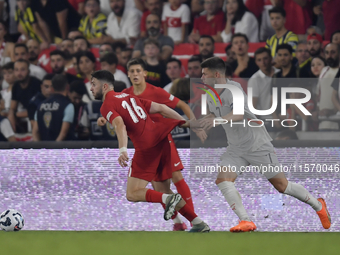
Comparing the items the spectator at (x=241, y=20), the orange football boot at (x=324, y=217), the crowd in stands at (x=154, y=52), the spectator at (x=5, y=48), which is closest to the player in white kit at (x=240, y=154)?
the orange football boot at (x=324, y=217)

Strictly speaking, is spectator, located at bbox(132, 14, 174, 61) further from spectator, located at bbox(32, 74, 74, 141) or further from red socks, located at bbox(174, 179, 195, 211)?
red socks, located at bbox(174, 179, 195, 211)

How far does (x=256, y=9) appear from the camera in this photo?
763cm

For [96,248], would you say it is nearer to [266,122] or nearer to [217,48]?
[266,122]

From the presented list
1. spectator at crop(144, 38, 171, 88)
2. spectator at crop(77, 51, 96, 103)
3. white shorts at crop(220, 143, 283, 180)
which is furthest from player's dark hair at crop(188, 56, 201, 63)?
white shorts at crop(220, 143, 283, 180)

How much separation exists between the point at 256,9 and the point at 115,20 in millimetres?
2085

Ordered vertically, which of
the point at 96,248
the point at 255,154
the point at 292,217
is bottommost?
the point at 292,217

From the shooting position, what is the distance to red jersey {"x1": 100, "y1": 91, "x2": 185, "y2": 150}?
13.6ft

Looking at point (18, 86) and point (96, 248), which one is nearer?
point (96, 248)

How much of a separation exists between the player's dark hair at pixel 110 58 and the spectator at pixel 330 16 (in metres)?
2.84

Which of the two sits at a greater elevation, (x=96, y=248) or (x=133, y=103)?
(x=133, y=103)

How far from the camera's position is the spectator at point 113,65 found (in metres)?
7.30

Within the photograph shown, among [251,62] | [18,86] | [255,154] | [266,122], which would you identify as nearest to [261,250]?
[255,154]

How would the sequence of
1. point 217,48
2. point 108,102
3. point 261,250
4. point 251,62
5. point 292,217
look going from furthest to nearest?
point 217,48 → point 251,62 → point 292,217 → point 108,102 → point 261,250

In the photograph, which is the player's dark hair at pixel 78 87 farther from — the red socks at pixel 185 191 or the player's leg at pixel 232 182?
the player's leg at pixel 232 182
